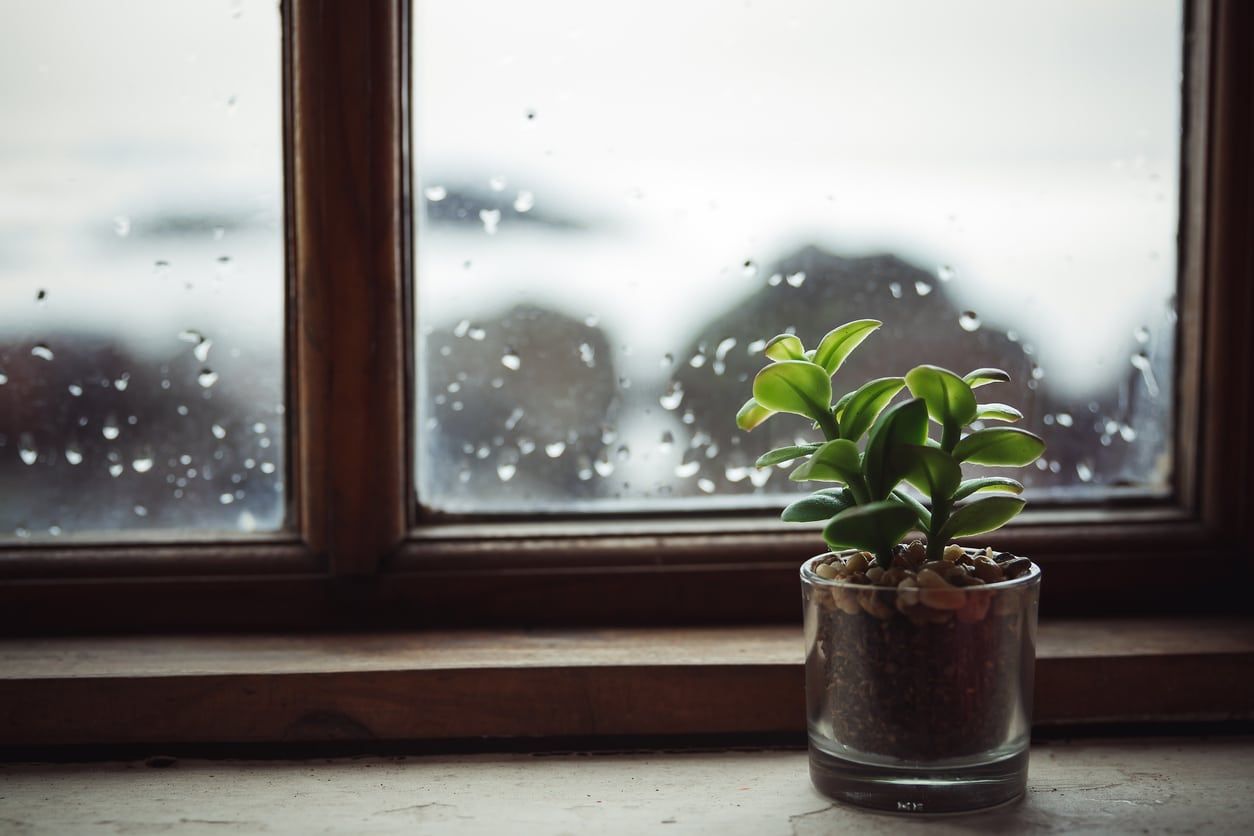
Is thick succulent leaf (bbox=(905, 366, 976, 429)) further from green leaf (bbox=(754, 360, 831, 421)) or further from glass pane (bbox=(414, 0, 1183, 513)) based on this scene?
glass pane (bbox=(414, 0, 1183, 513))

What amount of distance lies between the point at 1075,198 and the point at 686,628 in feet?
1.69

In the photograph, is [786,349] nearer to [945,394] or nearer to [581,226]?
[945,394]

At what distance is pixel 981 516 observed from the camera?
1.97 ft

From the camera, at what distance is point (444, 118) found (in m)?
0.83

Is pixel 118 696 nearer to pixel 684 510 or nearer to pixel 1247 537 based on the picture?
pixel 684 510

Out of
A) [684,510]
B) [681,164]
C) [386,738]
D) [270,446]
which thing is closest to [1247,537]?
[684,510]

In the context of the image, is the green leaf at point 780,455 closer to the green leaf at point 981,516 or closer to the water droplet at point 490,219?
the green leaf at point 981,516

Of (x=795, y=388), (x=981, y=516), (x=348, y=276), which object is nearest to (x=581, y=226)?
(x=348, y=276)

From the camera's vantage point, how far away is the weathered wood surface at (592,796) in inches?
23.4

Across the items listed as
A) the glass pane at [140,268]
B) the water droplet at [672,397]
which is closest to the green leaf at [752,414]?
the water droplet at [672,397]

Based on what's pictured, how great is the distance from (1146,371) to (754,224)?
15.0 inches

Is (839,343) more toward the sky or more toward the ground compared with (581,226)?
more toward the ground

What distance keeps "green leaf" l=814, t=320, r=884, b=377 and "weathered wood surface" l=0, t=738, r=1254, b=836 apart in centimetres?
29

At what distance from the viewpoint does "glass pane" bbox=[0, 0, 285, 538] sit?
0.83m
